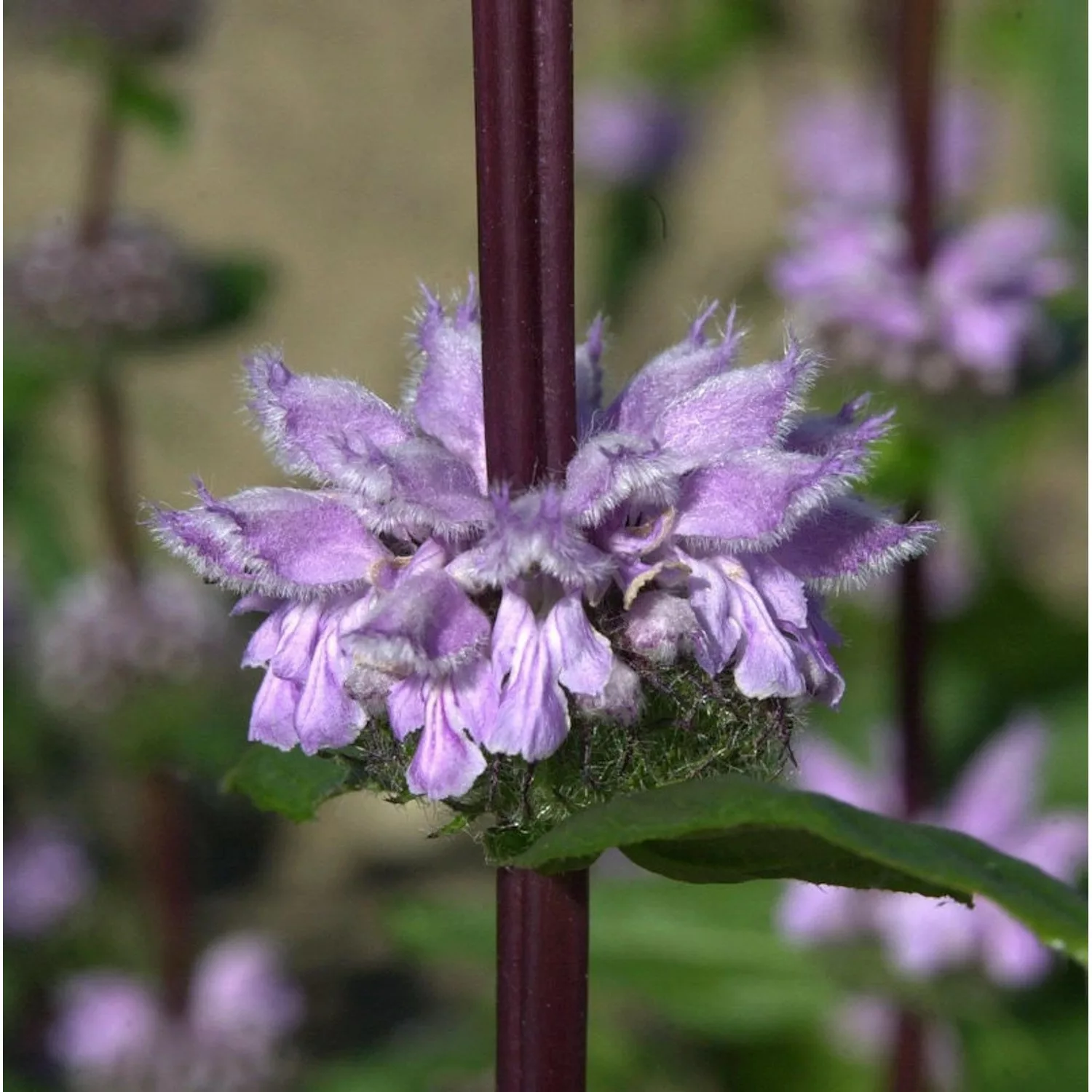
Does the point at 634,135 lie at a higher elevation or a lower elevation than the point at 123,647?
higher

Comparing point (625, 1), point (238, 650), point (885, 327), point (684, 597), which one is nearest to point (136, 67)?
point (238, 650)

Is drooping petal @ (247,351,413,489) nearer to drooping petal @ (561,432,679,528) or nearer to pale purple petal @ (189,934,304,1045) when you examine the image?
drooping petal @ (561,432,679,528)

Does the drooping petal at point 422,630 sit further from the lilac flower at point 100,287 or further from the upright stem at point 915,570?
the lilac flower at point 100,287

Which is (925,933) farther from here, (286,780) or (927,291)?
(286,780)

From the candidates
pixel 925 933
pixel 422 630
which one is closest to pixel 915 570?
pixel 925 933

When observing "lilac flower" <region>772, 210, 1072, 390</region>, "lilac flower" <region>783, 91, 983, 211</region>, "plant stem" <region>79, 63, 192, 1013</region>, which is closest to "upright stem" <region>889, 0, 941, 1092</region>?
"lilac flower" <region>772, 210, 1072, 390</region>

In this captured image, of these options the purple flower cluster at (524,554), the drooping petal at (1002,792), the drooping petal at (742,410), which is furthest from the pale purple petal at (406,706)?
the drooping petal at (1002,792)
